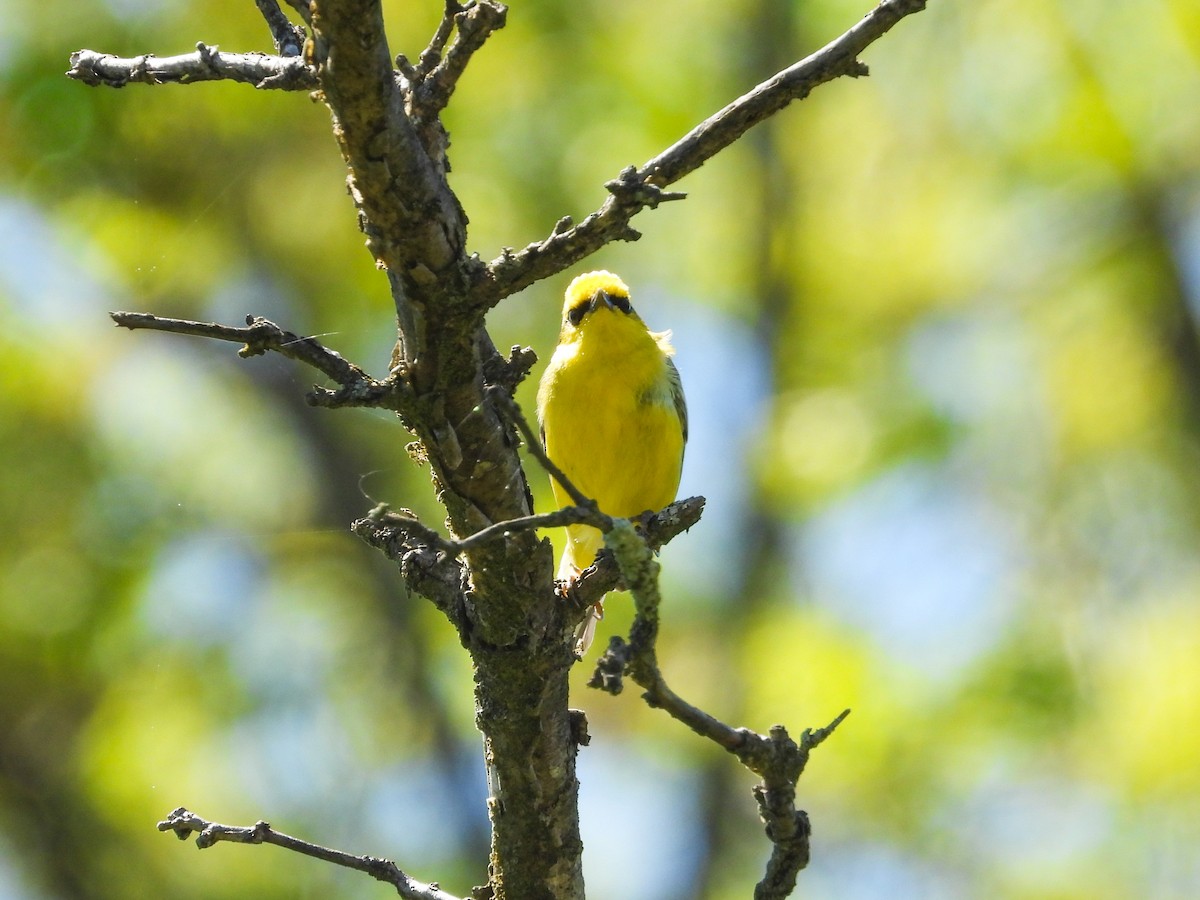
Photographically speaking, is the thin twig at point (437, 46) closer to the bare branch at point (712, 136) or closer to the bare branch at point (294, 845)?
the bare branch at point (712, 136)

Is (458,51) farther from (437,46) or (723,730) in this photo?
(723,730)

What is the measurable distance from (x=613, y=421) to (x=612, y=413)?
0.04 meters

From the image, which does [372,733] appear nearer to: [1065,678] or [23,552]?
[23,552]

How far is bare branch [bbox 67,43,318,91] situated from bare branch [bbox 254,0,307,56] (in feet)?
0.14

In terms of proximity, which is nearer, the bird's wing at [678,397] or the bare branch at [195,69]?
the bare branch at [195,69]

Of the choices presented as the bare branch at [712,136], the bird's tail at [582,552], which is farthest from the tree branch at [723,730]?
the bird's tail at [582,552]

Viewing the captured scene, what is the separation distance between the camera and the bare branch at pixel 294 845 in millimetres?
2719

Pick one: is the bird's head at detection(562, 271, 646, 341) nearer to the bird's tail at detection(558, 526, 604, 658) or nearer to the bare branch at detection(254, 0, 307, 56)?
the bird's tail at detection(558, 526, 604, 658)

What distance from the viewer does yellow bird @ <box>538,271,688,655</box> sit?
5516 mm

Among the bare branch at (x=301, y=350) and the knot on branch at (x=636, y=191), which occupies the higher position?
the knot on branch at (x=636, y=191)

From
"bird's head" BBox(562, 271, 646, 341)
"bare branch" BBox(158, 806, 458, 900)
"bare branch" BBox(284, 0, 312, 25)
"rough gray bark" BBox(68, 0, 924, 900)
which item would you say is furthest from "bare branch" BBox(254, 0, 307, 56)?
"bird's head" BBox(562, 271, 646, 341)

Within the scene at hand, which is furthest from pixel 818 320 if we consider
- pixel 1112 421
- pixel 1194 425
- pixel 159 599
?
pixel 159 599

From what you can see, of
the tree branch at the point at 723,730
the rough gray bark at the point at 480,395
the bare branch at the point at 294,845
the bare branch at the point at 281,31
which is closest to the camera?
the tree branch at the point at 723,730

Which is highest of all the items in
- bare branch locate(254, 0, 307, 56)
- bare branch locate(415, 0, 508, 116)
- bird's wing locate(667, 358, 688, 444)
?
bird's wing locate(667, 358, 688, 444)
